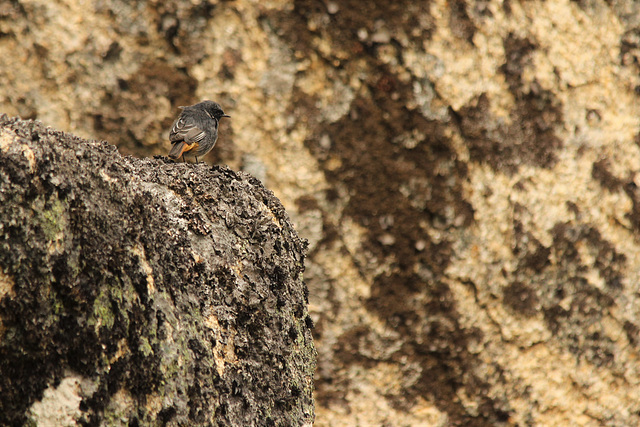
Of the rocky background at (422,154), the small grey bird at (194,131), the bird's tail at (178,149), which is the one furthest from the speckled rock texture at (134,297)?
the rocky background at (422,154)

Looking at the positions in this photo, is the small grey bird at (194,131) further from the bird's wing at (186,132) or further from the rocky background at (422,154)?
the rocky background at (422,154)

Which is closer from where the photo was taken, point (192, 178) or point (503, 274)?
point (192, 178)

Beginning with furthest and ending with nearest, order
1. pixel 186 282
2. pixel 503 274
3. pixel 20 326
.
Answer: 1. pixel 503 274
2. pixel 186 282
3. pixel 20 326

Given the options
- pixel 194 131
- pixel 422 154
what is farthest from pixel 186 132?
pixel 422 154

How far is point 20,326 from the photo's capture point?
2.70 m

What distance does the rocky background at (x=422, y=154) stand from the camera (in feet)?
26.7

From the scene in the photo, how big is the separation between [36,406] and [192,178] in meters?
1.85

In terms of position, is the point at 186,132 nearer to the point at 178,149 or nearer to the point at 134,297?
the point at 178,149

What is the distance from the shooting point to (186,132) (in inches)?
236

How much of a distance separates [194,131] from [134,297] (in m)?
3.20

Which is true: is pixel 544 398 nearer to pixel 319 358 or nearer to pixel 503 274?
pixel 503 274

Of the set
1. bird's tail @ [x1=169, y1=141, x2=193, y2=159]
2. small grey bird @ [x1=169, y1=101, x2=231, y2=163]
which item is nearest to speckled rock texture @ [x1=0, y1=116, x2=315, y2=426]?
bird's tail @ [x1=169, y1=141, x2=193, y2=159]

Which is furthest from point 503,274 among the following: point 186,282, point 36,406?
point 36,406

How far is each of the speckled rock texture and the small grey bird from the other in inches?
65.4
